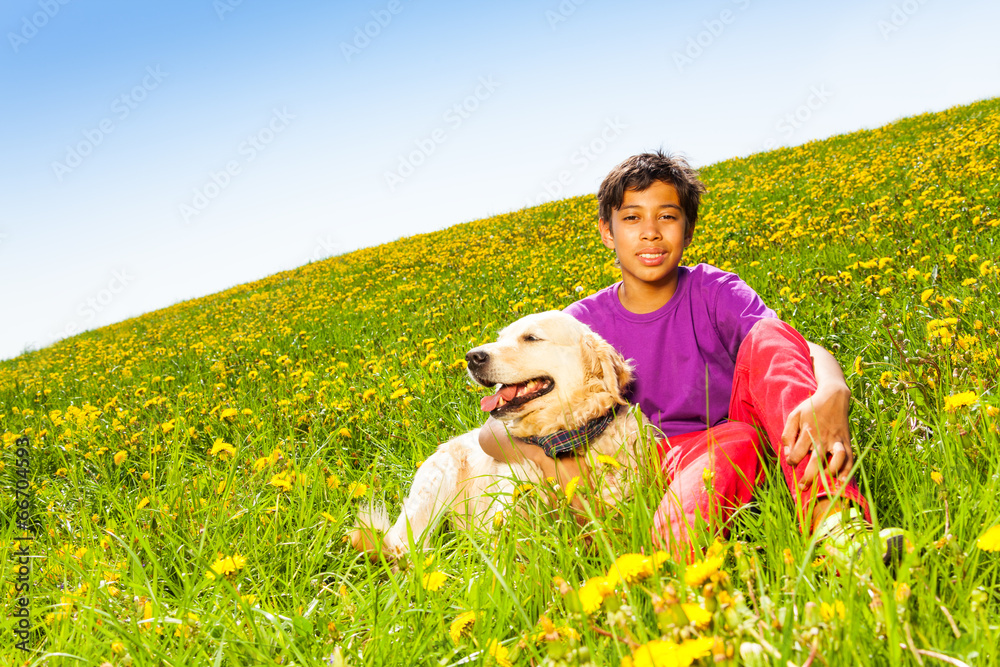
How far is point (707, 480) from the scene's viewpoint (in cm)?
161

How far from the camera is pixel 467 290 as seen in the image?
27.6ft

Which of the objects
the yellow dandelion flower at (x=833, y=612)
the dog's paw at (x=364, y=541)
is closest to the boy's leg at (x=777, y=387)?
the yellow dandelion flower at (x=833, y=612)

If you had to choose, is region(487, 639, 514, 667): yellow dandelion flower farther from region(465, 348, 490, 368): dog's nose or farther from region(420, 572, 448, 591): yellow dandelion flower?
region(465, 348, 490, 368): dog's nose

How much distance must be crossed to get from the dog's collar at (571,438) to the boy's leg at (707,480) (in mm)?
290

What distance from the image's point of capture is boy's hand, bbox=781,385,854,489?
5.69ft

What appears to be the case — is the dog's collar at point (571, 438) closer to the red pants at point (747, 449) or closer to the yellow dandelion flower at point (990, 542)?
the red pants at point (747, 449)

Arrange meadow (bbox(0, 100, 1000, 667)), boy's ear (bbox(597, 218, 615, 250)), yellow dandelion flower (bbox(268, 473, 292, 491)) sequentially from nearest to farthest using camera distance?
meadow (bbox(0, 100, 1000, 667)) → yellow dandelion flower (bbox(268, 473, 292, 491)) → boy's ear (bbox(597, 218, 615, 250))

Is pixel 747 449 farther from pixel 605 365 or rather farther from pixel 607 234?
pixel 607 234

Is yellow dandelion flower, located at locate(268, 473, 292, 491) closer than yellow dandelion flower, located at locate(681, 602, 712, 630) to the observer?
No

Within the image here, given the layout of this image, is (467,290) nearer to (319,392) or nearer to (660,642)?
(319,392)

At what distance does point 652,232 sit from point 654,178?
280 mm

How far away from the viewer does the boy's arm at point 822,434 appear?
1.73 metres

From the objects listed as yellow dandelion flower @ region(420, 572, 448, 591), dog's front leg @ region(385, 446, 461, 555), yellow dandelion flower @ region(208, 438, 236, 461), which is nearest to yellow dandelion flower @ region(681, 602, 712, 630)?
yellow dandelion flower @ region(420, 572, 448, 591)

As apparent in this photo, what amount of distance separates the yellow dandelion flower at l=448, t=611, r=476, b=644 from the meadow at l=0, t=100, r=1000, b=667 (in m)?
0.02
